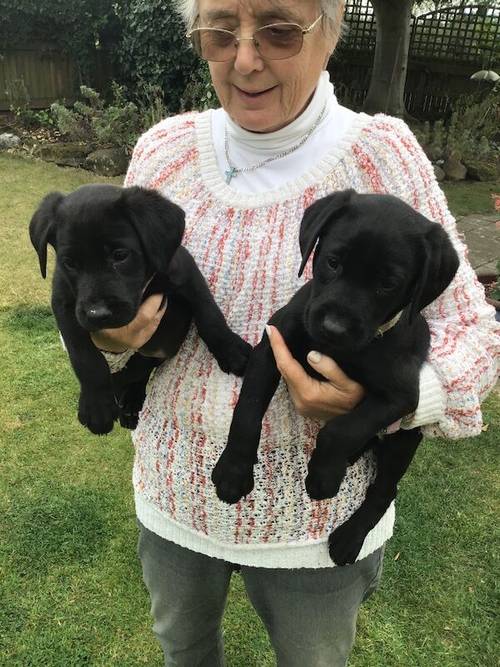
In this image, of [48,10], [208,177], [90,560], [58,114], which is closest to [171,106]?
[58,114]

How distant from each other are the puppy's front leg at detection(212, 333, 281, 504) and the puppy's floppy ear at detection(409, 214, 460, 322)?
381 millimetres

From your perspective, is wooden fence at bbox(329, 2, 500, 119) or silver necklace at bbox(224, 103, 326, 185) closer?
silver necklace at bbox(224, 103, 326, 185)

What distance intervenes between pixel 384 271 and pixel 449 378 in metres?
0.31

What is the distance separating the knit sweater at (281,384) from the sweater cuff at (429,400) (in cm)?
2

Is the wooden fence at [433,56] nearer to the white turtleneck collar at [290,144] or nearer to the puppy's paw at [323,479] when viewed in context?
the white turtleneck collar at [290,144]

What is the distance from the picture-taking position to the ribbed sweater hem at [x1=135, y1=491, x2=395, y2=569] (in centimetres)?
163

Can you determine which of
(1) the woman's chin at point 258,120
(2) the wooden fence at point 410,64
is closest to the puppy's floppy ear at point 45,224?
(1) the woman's chin at point 258,120

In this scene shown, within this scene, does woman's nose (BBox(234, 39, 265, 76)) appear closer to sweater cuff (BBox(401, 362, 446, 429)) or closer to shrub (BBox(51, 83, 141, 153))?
sweater cuff (BBox(401, 362, 446, 429))

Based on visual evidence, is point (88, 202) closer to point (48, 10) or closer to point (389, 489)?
point (389, 489)

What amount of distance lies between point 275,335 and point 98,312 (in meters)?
0.46

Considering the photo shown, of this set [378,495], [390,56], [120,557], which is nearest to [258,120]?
[378,495]

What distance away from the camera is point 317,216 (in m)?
1.54

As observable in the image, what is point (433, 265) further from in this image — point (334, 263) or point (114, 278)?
point (114, 278)

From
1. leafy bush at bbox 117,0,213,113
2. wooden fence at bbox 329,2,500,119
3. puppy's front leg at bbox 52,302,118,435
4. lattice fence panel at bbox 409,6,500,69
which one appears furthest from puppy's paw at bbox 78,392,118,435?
lattice fence panel at bbox 409,6,500,69
